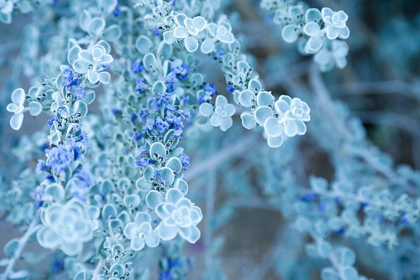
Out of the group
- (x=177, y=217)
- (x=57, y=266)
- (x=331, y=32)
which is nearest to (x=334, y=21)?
(x=331, y=32)

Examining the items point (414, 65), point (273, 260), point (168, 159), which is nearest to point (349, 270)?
point (168, 159)

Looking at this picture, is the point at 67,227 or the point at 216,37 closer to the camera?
the point at 67,227

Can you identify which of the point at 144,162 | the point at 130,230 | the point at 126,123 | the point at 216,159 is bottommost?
the point at 130,230

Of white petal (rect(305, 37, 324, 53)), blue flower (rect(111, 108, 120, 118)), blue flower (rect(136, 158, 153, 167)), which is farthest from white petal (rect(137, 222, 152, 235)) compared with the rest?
white petal (rect(305, 37, 324, 53))

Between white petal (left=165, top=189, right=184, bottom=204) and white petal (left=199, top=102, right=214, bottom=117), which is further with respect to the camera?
white petal (left=199, top=102, right=214, bottom=117)

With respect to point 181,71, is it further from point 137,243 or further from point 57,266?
point 57,266

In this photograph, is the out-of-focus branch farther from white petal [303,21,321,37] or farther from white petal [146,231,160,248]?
white petal [146,231,160,248]

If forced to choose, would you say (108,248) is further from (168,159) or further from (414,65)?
(414,65)
